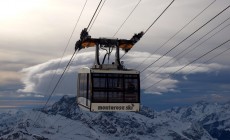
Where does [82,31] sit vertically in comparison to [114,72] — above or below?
above

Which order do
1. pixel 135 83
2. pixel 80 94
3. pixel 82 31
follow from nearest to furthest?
pixel 82 31, pixel 135 83, pixel 80 94

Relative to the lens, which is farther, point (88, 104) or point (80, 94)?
point (80, 94)

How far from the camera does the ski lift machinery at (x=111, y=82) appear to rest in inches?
1102

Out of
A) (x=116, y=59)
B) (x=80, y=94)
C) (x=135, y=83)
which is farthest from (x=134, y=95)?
(x=80, y=94)

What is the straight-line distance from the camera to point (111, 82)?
2862 centimetres

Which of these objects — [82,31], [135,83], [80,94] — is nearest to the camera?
[82,31]

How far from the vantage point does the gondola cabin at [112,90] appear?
28047 mm

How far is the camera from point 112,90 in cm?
2873

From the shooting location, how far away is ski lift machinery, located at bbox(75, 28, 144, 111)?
27984 mm

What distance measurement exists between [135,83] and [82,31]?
17.3ft

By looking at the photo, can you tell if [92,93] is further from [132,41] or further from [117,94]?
[132,41]

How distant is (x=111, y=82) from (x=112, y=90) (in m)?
0.56

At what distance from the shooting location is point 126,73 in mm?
28531

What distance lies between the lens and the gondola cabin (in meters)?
28.0
